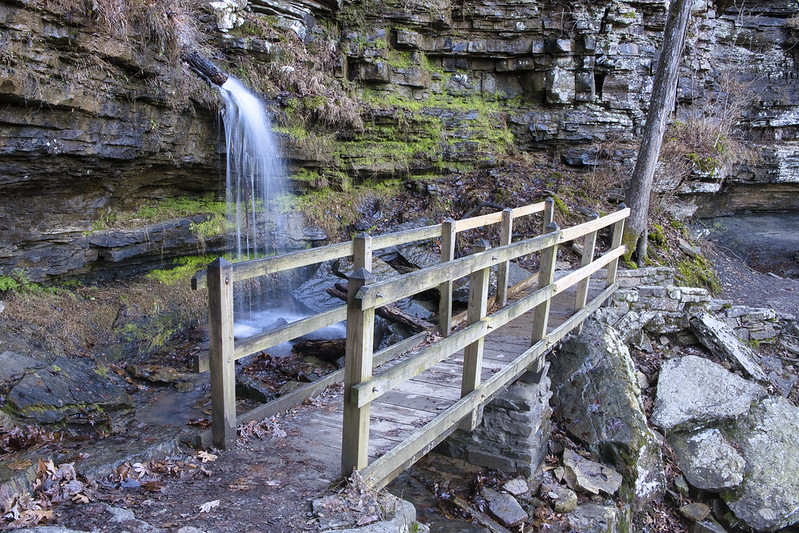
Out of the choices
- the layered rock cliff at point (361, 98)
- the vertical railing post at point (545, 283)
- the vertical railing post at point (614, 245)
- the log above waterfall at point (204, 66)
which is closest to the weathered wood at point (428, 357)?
the vertical railing post at point (545, 283)

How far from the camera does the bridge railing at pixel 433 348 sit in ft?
9.36

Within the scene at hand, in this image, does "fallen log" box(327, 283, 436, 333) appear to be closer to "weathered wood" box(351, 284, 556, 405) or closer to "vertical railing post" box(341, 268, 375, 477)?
"weathered wood" box(351, 284, 556, 405)

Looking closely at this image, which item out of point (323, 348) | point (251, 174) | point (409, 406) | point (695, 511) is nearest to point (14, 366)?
point (323, 348)

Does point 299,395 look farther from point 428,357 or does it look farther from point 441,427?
point 428,357

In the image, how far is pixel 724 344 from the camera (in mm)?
7629

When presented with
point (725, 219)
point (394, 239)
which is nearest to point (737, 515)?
point (394, 239)

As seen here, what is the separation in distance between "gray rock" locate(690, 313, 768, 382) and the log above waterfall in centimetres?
859

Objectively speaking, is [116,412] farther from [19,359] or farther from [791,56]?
[791,56]

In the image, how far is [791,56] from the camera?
47.8ft

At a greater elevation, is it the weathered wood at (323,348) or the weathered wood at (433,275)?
the weathered wood at (433,275)

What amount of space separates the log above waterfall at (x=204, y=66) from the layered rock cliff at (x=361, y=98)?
13.2 inches

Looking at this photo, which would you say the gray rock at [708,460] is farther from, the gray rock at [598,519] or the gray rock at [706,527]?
the gray rock at [598,519]

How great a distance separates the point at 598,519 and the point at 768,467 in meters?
2.66

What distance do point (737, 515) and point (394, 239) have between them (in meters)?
4.94
